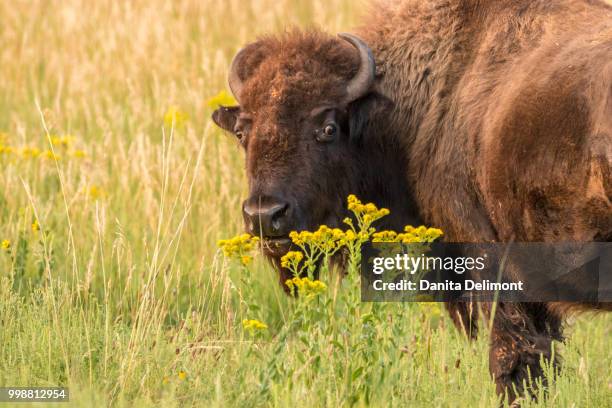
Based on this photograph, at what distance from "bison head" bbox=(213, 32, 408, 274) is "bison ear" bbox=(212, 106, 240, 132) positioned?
0.09 meters

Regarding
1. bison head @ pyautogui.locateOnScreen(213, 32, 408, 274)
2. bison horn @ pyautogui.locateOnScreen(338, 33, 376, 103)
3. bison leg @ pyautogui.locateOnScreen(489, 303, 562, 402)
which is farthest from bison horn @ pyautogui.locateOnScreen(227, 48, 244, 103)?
bison leg @ pyautogui.locateOnScreen(489, 303, 562, 402)

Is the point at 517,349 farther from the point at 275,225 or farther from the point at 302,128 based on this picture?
the point at 302,128

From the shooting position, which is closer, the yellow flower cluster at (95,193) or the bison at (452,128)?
the bison at (452,128)

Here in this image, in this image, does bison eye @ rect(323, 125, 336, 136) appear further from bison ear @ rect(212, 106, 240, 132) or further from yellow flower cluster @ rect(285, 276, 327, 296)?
yellow flower cluster @ rect(285, 276, 327, 296)

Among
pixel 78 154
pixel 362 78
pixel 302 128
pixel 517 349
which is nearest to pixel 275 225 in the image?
pixel 302 128

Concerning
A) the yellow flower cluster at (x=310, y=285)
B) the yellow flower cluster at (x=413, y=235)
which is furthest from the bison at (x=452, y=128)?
the yellow flower cluster at (x=310, y=285)

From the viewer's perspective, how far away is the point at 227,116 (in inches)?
235

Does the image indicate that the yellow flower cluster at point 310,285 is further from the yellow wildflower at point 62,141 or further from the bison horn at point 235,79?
the yellow wildflower at point 62,141

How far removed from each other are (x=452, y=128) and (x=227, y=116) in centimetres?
137

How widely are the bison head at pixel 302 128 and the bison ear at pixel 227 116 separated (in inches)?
3.4

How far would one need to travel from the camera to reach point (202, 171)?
8.00 meters

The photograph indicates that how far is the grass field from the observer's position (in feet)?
14.0

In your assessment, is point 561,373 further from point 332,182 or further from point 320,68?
point 320,68

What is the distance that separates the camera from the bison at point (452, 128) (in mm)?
4559
